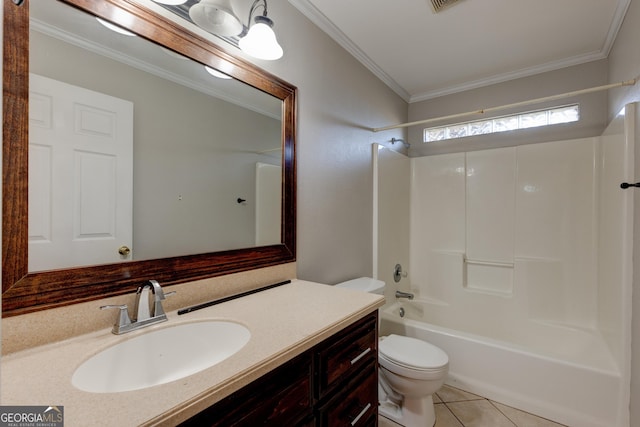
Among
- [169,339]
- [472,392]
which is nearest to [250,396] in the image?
[169,339]

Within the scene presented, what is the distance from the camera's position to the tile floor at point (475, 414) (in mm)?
1851

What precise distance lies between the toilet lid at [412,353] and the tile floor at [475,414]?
423mm

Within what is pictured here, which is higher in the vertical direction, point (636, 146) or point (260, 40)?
point (260, 40)

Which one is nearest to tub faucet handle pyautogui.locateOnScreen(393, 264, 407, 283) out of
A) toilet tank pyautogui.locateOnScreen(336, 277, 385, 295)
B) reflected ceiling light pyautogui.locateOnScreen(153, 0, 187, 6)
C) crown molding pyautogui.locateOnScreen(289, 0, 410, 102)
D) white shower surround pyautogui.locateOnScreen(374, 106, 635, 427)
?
white shower surround pyautogui.locateOnScreen(374, 106, 635, 427)

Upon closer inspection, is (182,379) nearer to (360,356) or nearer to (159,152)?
(360,356)

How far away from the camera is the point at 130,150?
1124 mm

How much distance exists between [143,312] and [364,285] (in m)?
1.39

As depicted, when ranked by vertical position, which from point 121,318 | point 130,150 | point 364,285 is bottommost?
point 364,285

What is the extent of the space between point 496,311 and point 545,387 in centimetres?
82

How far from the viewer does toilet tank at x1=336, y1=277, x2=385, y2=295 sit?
6.64 ft

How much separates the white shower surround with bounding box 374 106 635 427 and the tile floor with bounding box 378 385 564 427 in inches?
2.3

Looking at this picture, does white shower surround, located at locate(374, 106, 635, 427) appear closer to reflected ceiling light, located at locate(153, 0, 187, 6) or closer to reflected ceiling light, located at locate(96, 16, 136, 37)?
reflected ceiling light, located at locate(153, 0, 187, 6)

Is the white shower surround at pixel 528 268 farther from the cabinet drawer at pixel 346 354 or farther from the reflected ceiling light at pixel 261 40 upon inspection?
the reflected ceiling light at pixel 261 40

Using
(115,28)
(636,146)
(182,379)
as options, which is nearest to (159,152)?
(115,28)
